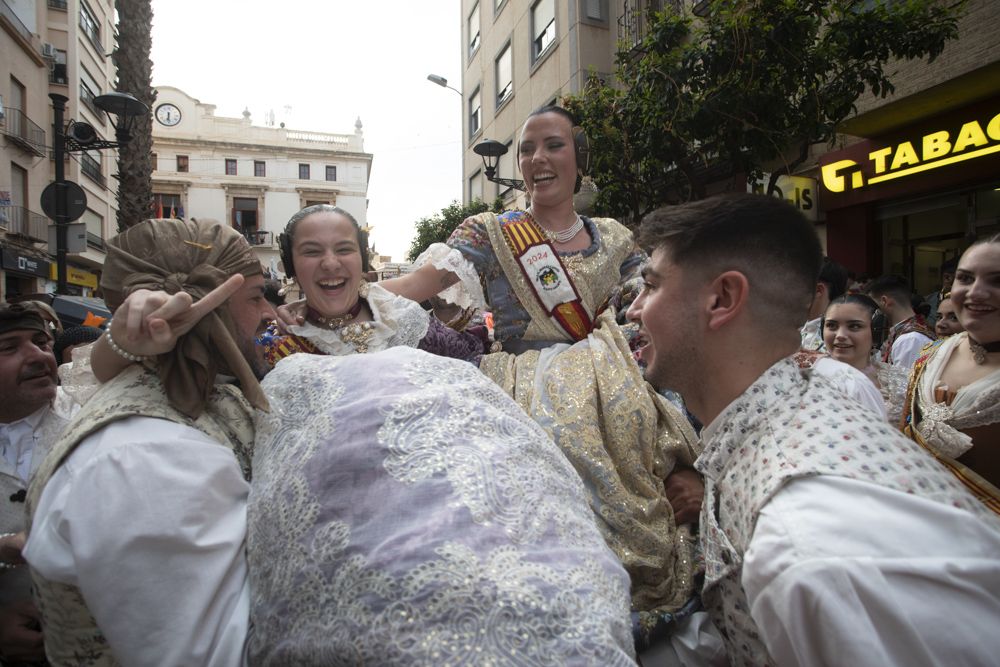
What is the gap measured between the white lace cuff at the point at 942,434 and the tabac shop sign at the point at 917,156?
5257mm

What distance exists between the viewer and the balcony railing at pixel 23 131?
586 inches

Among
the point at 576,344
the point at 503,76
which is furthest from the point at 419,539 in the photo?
the point at 503,76

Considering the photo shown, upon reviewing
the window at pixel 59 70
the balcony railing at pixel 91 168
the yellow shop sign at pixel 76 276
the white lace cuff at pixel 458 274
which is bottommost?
the white lace cuff at pixel 458 274

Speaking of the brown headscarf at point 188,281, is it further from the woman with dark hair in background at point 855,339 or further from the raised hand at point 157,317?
the woman with dark hair in background at point 855,339

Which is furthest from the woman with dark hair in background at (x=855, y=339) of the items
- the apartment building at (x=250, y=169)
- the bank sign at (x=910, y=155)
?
the apartment building at (x=250, y=169)

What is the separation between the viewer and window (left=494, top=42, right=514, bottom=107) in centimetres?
1641

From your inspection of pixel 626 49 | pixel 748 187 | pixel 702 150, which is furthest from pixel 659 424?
pixel 748 187

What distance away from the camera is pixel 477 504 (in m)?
0.96

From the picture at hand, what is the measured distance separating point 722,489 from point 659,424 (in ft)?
2.92

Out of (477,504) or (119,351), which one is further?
(119,351)

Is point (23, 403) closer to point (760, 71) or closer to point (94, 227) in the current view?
point (760, 71)

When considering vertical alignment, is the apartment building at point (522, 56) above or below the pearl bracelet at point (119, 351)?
above

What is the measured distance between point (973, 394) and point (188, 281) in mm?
3000

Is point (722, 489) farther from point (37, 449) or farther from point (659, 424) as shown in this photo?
point (37, 449)
